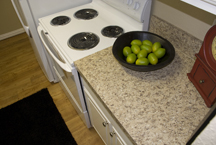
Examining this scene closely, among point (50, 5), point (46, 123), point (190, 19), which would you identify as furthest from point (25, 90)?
point (190, 19)

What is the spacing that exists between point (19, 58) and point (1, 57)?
0.94 ft

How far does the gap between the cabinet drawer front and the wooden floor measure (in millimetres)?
1087

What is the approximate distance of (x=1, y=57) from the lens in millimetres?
2541

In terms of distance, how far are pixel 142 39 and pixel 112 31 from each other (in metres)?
0.27

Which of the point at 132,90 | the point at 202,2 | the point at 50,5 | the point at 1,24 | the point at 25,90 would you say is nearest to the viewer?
the point at 202,2

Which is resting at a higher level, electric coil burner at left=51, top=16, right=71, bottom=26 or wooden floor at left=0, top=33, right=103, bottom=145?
electric coil burner at left=51, top=16, right=71, bottom=26

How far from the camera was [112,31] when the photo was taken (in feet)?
4.02

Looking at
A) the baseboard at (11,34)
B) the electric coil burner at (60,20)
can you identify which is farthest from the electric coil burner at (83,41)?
Result: the baseboard at (11,34)

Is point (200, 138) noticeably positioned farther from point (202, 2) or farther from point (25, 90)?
point (25, 90)

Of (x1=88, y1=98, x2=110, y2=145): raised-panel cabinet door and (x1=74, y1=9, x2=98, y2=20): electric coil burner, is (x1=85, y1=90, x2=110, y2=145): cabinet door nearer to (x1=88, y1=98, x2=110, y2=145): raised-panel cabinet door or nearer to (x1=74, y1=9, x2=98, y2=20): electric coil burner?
(x1=88, y1=98, x2=110, y2=145): raised-panel cabinet door

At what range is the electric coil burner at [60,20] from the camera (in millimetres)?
1359

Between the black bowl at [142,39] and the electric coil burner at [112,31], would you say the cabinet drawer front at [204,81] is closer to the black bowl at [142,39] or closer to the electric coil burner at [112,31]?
the black bowl at [142,39]

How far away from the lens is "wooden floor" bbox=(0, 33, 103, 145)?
65.5 inches

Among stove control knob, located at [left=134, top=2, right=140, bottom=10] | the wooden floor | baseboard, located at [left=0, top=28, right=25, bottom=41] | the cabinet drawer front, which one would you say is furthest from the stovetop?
baseboard, located at [left=0, top=28, right=25, bottom=41]
